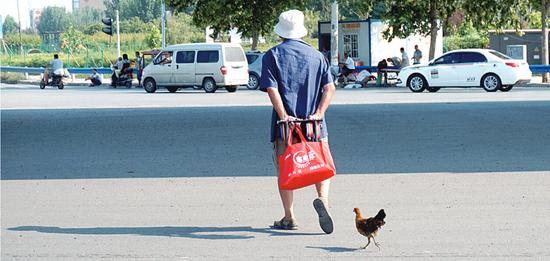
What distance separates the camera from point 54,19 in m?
157

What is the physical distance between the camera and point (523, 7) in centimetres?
4875

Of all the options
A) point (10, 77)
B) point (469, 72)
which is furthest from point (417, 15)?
point (10, 77)

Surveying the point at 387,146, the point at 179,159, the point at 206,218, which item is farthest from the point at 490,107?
the point at 206,218

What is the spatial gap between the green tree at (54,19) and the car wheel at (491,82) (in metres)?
120

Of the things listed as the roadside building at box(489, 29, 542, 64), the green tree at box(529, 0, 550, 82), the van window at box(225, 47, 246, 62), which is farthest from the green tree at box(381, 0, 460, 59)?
the van window at box(225, 47, 246, 62)

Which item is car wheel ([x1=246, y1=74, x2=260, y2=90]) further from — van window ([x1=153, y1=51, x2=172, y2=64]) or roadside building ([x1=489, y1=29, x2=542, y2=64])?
roadside building ([x1=489, y1=29, x2=542, y2=64])

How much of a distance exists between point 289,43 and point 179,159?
650 cm

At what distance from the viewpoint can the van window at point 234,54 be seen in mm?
39281

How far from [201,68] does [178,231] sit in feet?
99.3

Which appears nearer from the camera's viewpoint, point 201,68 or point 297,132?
point 297,132

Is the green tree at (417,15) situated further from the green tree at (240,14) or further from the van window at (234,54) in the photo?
the van window at (234,54)

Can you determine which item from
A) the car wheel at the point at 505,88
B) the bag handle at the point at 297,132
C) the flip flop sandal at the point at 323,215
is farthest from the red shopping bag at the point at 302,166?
the car wheel at the point at 505,88

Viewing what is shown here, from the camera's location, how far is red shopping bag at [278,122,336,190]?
28.5ft

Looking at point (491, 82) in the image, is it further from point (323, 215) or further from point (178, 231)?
point (323, 215)
